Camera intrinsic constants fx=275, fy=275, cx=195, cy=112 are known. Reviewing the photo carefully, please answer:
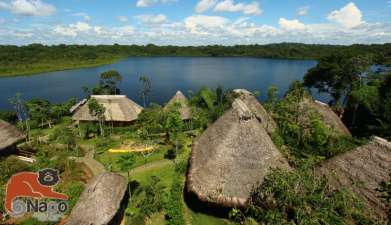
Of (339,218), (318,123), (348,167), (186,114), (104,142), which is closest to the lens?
(339,218)

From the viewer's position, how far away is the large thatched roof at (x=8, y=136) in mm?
19081

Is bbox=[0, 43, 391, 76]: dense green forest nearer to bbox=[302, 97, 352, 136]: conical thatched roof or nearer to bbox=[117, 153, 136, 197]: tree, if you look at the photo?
bbox=[302, 97, 352, 136]: conical thatched roof

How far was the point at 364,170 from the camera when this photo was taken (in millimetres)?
10969

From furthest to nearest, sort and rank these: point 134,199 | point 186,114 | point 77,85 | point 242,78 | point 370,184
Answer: point 242,78, point 77,85, point 186,114, point 134,199, point 370,184

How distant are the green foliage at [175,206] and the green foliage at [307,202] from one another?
3.76 m

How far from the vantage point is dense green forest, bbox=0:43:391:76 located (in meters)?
76.8

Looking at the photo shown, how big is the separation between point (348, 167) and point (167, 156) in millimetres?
11585

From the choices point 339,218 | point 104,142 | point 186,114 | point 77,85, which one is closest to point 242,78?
point 77,85

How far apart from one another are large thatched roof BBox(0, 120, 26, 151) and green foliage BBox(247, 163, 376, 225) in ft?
58.9

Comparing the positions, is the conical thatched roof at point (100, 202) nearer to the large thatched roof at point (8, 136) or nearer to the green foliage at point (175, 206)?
the green foliage at point (175, 206)

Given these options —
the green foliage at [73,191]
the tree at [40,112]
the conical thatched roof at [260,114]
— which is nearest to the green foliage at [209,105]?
the conical thatched roof at [260,114]

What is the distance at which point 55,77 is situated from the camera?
71.9 metres

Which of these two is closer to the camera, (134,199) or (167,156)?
(134,199)

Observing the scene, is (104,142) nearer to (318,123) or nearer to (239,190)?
(239,190)
